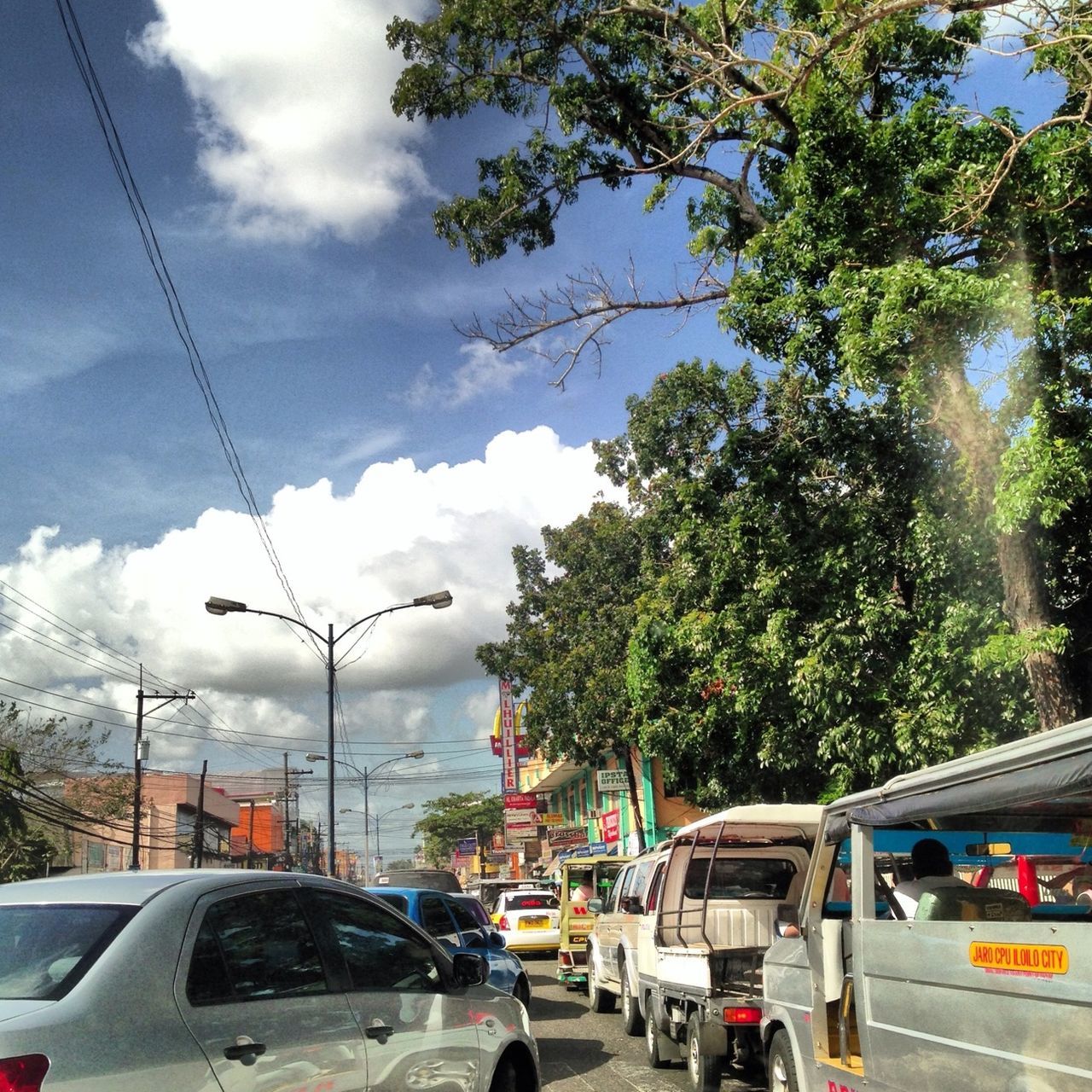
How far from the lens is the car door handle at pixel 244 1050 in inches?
140

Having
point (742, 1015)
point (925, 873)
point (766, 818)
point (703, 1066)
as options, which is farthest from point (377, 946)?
point (766, 818)

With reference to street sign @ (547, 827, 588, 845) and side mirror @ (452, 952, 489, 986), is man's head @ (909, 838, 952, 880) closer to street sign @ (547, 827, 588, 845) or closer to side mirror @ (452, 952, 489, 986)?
side mirror @ (452, 952, 489, 986)

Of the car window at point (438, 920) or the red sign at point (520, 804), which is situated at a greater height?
the red sign at point (520, 804)

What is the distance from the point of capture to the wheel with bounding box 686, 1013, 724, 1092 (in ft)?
27.9

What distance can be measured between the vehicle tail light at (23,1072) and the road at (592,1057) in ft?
22.2

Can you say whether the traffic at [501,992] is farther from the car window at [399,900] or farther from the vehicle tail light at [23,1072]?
the car window at [399,900]

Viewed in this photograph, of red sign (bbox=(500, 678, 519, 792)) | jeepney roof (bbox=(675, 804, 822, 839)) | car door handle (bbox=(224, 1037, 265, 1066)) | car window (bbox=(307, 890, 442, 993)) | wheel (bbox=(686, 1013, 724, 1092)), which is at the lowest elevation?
wheel (bbox=(686, 1013, 724, 1092))

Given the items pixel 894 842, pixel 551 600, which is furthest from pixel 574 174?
pixel 551 600

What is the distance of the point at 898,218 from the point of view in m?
11.6

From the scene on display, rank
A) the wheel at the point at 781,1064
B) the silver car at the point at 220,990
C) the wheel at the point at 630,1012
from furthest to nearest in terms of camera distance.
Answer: the wheel at the point at 630,1012 < the wheel at the point at 781,1064 < the silver car at the point at 220,990

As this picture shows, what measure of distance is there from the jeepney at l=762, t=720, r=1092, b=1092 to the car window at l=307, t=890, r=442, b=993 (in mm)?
2110

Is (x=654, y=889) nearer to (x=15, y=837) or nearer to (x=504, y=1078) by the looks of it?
(x=504, y=1078)

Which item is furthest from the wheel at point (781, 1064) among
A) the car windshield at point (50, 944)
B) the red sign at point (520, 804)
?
the red sign at point (520, 804)

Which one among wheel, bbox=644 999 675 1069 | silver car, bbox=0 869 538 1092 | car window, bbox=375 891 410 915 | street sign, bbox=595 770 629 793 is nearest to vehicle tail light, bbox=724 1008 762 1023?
wheel, bbox=644 999 675 1069
